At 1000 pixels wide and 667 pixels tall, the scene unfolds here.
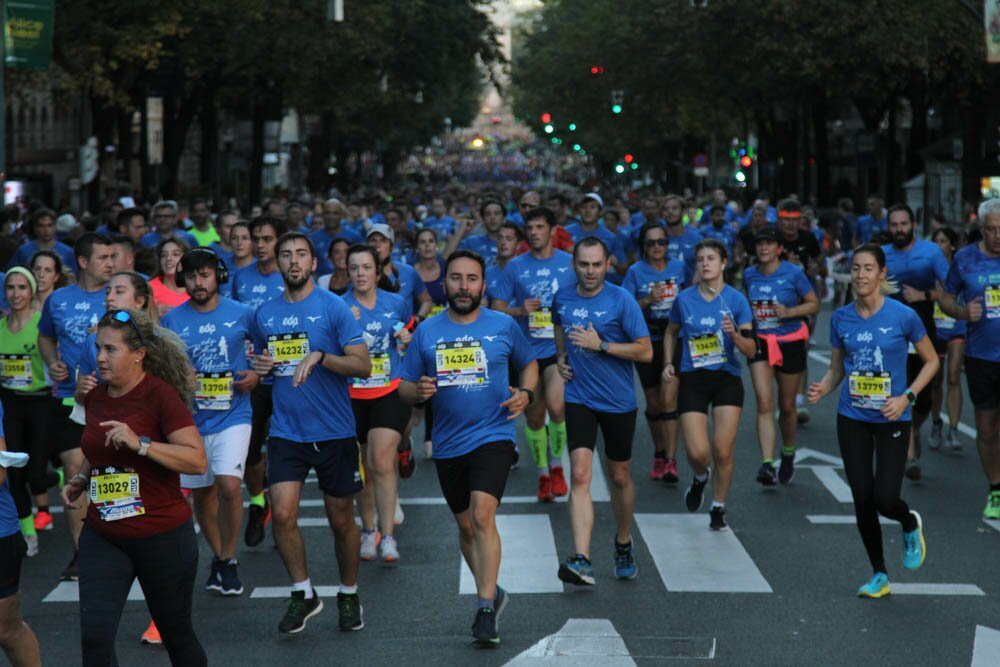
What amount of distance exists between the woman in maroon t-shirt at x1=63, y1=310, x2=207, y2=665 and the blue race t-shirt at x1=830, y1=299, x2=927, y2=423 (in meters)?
4.13

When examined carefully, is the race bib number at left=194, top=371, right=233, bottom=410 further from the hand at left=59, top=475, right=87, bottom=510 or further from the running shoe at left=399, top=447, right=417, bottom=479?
the hand at left=59, top=475, right=87, bottom=510

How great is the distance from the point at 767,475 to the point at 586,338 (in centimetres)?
379

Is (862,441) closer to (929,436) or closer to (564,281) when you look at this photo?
(564,281)

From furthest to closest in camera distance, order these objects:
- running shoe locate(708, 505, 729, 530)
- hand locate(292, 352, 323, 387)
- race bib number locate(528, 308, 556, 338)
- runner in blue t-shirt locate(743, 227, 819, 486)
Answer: runner in blue t-shirt locate(743, 227, 819, 486)
race bib number locate(528, 308, 556, 338)
running shoe locate(708, 505, 729, 530)
hand locate(292, 352, 323, 387)

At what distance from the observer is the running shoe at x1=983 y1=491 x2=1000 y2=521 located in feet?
38.3

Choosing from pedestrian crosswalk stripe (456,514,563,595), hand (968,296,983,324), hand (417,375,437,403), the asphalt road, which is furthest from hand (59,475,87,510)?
hand (968,296,983,324)

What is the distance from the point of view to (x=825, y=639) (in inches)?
333

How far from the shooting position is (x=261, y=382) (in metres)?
11.3

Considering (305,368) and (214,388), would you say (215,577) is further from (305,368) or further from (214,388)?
(305,368)

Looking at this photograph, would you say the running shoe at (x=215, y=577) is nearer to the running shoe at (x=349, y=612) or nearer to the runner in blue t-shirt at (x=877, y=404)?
the running shoe at (x=349, y=612)

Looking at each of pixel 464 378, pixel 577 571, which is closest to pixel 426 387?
pixel 464 378

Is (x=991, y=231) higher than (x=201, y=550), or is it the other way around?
(x=991, y=231)

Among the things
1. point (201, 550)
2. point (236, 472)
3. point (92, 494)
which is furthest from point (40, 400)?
point (92, 494)

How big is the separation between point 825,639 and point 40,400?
16.5ft
